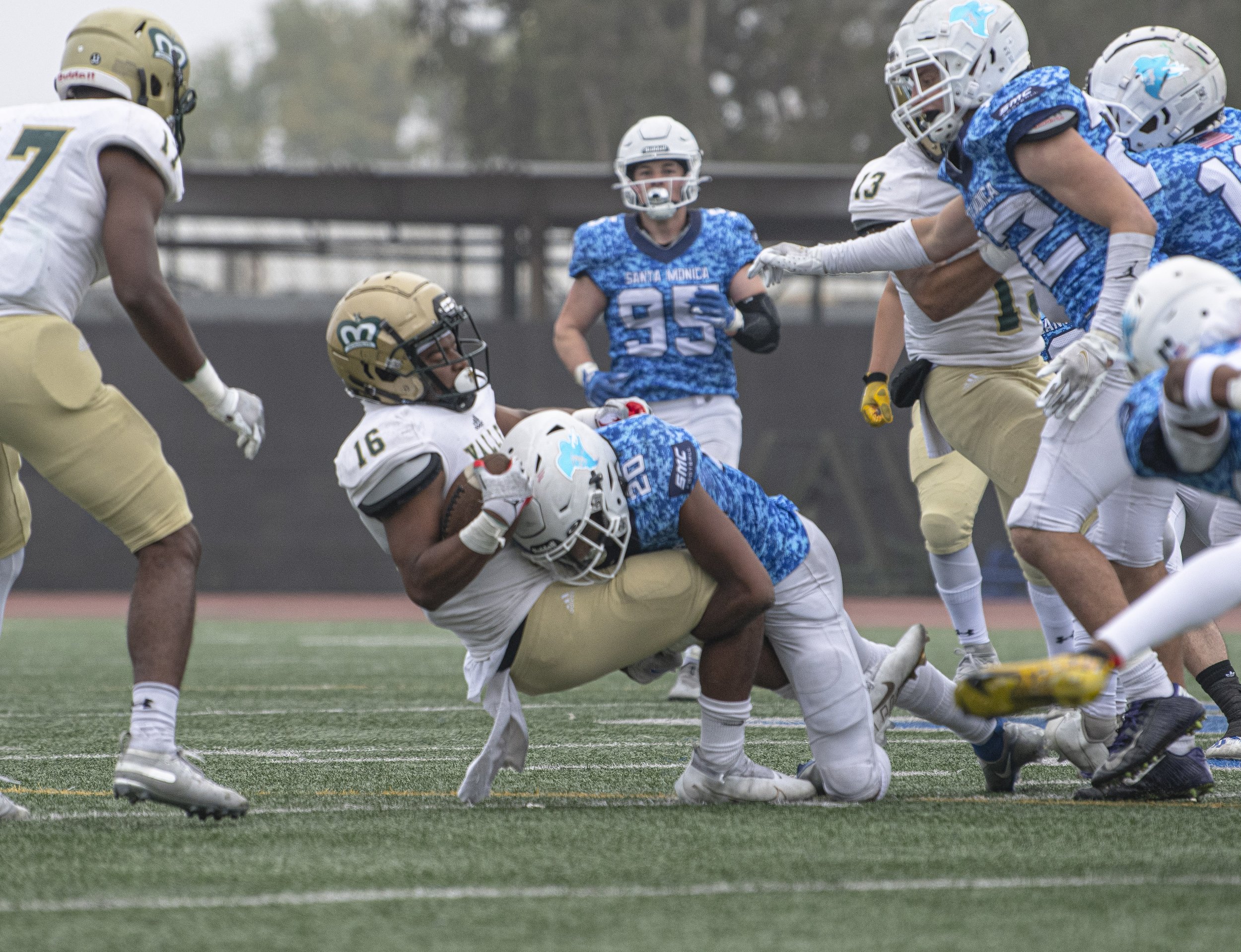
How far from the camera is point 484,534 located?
9.65 feet

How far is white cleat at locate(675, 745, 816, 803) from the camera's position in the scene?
3.30 meters

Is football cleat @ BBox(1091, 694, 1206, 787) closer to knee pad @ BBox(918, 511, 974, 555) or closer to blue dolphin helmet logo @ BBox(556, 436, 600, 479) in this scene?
blue dolphin helmet logo @ BBox(556, 436, 600, 479)

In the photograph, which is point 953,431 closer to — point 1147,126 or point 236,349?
point 1147,126

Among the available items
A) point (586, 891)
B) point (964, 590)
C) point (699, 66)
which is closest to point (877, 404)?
point (964, 590)

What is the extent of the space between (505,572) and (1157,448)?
1.30m

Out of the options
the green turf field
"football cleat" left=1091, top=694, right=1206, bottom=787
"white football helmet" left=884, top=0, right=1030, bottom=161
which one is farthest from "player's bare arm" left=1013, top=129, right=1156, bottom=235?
the green turf field

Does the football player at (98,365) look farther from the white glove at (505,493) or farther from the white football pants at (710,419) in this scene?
the white football pants at (710,419)

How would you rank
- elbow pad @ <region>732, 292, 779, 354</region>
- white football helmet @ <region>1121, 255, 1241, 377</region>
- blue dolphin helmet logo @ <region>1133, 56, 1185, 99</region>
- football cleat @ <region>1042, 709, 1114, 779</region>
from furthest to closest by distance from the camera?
elbow pad @ <region>732, 292, 779, 354</region> → blue dolphin helmet logo @ <region>1133, 56, 1185, 99</region> → football cleat @ <region>1042, 709, 1114, 779</region> → white football helmet @ <region>1121, 255, 1241, 377</region>

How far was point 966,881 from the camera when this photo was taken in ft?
8.04

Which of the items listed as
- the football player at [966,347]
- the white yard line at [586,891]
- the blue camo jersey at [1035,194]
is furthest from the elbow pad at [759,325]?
the white yard line at [586,891]

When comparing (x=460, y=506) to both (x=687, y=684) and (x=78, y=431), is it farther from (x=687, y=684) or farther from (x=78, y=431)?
(x=687, y=684)

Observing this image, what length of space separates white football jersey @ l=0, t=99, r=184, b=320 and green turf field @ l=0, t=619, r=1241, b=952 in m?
1.09

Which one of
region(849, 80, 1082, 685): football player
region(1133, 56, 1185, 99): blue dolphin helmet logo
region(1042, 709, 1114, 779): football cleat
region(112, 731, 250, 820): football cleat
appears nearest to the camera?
region(112, 731, 250, 820): football cleat

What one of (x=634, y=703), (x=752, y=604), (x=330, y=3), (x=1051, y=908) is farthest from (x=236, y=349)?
(x=330, y=3)
